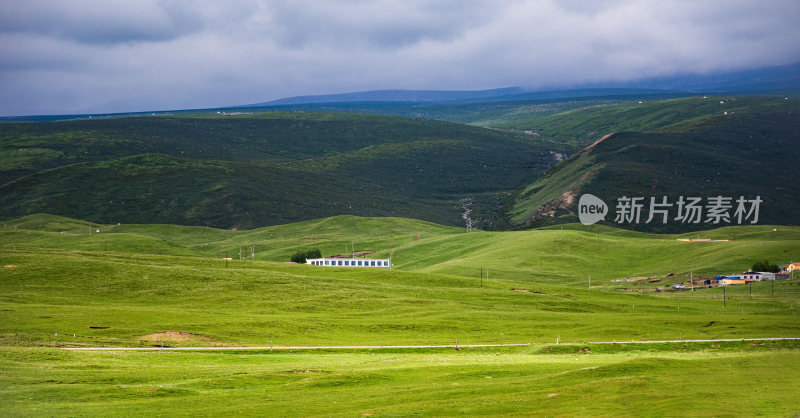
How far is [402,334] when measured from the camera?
241 feet

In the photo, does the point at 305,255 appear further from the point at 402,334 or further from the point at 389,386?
the point at 389,386

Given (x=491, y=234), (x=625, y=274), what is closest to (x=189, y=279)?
(x=625, y=274)

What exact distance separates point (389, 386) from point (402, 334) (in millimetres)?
33731

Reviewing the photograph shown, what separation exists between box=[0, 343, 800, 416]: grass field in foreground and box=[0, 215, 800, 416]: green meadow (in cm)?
16

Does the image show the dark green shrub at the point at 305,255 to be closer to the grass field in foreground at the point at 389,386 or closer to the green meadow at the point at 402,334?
the green meadow at the point at 402,334

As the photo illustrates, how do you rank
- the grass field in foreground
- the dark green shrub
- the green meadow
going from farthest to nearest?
1. the dark green shrub
2. the green meadow
3. the grass field in foreground

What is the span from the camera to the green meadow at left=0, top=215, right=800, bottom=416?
34594 mm

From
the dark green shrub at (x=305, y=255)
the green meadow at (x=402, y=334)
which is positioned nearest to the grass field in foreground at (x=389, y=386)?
the green meadow at (x=402, y=334)

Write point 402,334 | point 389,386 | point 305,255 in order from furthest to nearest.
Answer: point 305,255
point 402,334
point 389,386

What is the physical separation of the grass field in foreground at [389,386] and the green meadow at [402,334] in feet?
0.54

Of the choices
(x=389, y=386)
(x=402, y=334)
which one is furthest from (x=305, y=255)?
(x=389, y=386)

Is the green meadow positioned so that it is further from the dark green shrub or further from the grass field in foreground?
the dark green shrub

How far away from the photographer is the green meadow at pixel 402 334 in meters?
34.6

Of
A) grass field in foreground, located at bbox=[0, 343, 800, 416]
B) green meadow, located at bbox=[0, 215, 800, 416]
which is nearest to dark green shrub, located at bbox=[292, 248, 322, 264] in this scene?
green meadow, located at bbox=[0, 215, 800, 416]
